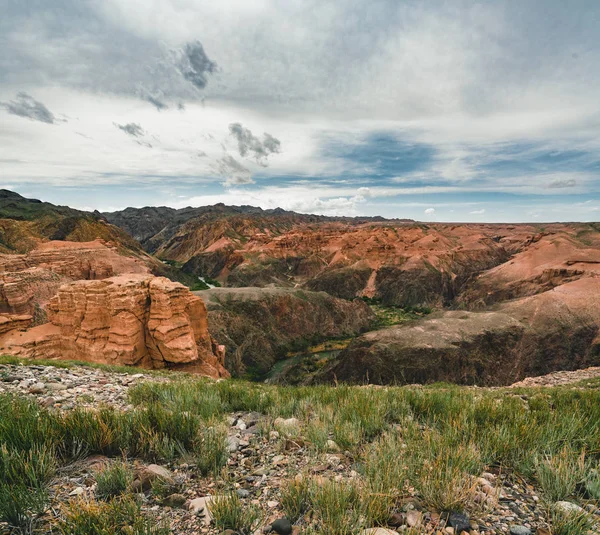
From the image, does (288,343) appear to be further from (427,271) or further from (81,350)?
(427,271)

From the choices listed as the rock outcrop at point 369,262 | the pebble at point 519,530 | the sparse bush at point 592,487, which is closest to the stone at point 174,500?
the pebble at point 519,530

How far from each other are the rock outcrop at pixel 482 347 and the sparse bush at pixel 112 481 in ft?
109

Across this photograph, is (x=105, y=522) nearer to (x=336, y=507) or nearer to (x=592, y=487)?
(x=336, y=507)

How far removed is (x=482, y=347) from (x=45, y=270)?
5640 centimetres

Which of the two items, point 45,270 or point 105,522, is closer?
point 105,522

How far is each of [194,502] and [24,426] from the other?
265 centimetres

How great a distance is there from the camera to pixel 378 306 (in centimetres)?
10200

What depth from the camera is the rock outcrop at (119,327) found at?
21953 millimetres

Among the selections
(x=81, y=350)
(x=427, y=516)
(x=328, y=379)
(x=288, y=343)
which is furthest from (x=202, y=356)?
(x=288, y=343)

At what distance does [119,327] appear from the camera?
23.0 metres

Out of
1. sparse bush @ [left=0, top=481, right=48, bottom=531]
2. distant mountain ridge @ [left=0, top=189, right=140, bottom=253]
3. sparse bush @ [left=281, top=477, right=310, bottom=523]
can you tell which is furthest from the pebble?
distant mountain ridge @ [left=0, top=189, right=140, bottom=253]

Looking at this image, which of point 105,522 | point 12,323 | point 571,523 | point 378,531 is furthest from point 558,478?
point 12,323

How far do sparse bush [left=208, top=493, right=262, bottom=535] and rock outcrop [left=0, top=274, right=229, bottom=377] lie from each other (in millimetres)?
23630

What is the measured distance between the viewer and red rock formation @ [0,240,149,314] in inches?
1148
